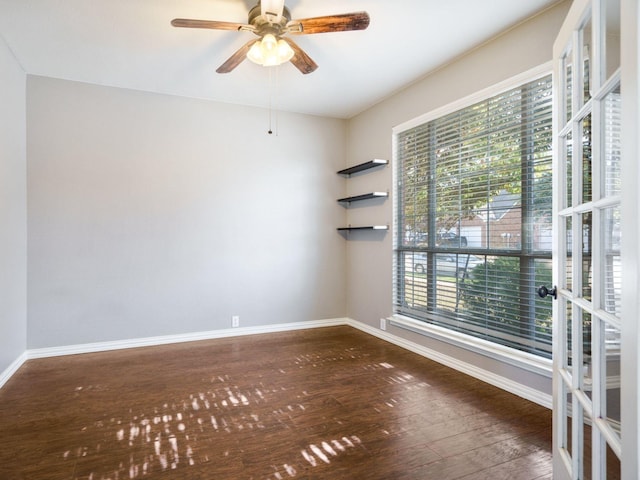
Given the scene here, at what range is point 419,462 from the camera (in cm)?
195

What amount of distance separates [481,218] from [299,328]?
2635mm

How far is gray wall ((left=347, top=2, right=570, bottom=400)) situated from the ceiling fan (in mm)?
1285

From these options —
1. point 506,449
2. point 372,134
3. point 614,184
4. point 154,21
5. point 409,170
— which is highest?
point 154,21

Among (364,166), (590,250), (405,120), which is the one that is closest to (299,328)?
(364,166)

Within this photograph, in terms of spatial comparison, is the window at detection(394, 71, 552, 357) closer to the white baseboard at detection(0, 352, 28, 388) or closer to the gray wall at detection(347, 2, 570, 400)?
the gray wall at detection(347, 2, 570, 400)

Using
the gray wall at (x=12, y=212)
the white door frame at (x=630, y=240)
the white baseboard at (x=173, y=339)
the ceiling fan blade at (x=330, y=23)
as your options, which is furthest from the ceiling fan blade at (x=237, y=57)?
the white baseboard at (x=173, y=339)

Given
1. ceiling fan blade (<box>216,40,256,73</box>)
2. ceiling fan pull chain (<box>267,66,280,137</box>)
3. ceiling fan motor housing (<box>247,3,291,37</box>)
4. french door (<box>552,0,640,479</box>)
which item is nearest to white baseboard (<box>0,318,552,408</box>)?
french door (<box>552,0,640,479</box>)

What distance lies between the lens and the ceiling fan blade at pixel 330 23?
2.22 m

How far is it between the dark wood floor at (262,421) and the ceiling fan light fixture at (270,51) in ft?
7.98

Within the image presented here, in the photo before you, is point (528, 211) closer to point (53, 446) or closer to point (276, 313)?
point (276, 313)

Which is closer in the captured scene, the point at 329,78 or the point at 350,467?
the point at 350,467

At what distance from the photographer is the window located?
2.65 metres

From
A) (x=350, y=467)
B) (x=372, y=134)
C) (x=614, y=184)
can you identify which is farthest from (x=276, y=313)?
(x=614, y=184)

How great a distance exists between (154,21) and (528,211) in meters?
3.01
